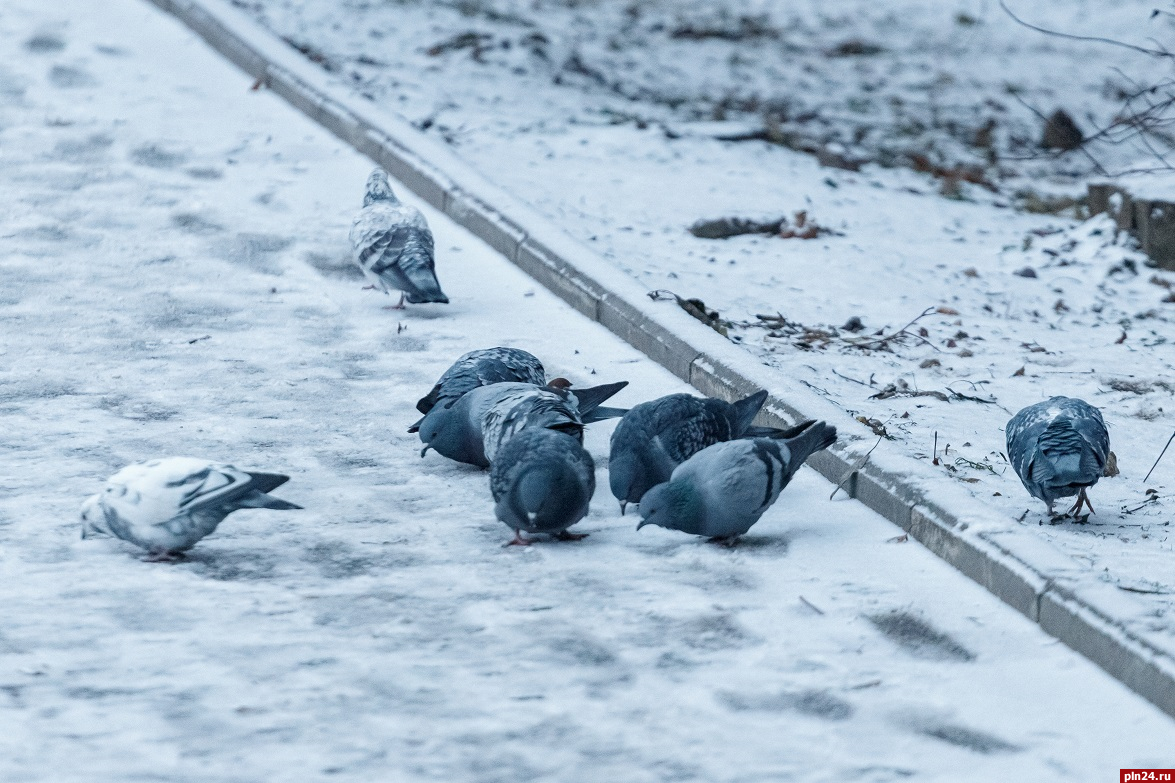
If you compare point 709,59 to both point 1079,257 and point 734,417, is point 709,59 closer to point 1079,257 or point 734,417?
point 1079,257

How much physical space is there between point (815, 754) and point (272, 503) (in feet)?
5.57

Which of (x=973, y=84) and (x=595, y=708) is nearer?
(x=595, y=708)

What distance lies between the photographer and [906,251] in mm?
7895

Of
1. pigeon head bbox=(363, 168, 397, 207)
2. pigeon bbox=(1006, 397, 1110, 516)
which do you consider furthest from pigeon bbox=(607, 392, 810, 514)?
pigeon head bbox=(363, 168, 397, 207)

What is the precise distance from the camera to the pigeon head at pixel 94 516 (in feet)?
12.7

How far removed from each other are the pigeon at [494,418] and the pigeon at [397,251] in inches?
56.9

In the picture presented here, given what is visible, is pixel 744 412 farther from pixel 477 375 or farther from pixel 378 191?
pixel 378 191

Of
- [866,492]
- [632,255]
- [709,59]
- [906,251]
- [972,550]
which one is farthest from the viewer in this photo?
[709,59]

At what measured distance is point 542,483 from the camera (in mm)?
3961

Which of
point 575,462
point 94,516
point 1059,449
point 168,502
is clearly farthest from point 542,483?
point 1059,449

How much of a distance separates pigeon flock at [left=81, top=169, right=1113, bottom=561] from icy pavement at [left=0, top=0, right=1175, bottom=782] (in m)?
0.12

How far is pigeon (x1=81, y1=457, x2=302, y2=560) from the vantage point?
3785mm

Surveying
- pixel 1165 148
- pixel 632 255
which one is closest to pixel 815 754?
pixel 632 255

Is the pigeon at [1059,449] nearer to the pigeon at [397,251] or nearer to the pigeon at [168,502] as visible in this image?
the pigeon at [168,502]
